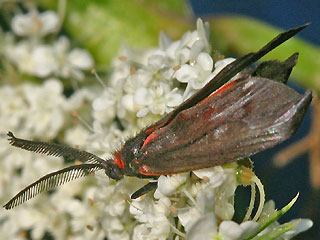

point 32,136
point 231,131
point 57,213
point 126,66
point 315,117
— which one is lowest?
point 57,213

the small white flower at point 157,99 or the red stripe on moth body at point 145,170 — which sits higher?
the small white flower at point 157,99

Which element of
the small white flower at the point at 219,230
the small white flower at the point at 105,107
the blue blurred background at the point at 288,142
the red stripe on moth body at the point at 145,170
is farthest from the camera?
the blue blurred background at the point at 288,142

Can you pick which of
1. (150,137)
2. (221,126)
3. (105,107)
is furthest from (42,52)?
(221,126)

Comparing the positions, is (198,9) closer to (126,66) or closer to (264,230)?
(126,66)

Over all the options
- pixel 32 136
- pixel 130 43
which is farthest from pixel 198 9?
pixel 32 136

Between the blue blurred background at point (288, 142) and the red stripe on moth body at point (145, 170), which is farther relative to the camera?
the blue blurred background at point (288, 142)

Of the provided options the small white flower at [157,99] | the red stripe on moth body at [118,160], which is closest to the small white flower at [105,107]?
the small white flower at [157,99]

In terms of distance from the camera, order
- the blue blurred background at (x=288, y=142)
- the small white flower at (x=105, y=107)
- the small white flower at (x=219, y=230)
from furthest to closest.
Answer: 1. the blue blurred background at (x=288, y=142)
2. the small white flower at (x=105, y=107)
3. the small white flower at (x=219, y=230)

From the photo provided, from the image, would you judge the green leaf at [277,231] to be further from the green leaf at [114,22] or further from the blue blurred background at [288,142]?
the green leaf at [114,22]

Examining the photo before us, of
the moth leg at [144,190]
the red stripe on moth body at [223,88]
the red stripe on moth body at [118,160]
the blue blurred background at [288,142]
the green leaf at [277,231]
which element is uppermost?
the red stripe on moth body at [223,88]

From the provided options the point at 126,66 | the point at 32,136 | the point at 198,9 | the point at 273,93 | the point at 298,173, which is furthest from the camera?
the point at 198,9
